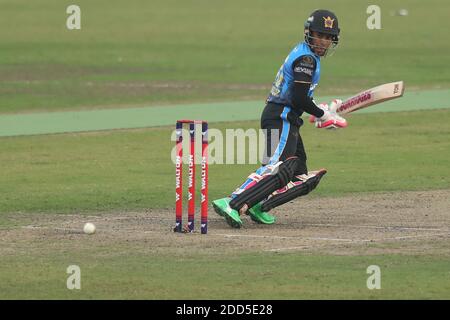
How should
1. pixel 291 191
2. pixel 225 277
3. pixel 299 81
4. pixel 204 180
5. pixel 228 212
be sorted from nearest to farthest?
pixel 225 277
pixel 204 180
pixel 299 81
pixel 228 212
pixel 291 191

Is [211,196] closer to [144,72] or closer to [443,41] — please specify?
[144,72]

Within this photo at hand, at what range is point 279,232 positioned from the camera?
12336mm

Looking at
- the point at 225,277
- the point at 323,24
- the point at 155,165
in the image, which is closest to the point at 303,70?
the point at 323,24

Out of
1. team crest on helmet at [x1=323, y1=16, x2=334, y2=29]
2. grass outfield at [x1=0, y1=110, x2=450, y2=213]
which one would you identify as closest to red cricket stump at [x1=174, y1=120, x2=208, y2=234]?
team crest on helmet at [x1=323, y1=16, x2=334, y2=29]

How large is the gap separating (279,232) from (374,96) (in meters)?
1.84

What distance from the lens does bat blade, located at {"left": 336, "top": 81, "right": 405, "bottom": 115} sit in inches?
503

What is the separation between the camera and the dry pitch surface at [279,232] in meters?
11.4

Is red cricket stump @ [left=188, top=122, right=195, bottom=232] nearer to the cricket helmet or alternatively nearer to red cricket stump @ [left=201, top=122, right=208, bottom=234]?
red cricket stump @ [left=201, top=122, right=208, bottom=234]

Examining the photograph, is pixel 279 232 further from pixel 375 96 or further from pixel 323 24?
pixel 323 24

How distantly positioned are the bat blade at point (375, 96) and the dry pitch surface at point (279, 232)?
1.23 metres

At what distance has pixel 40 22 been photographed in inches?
1603

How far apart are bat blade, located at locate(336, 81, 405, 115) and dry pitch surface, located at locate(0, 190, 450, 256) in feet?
4.02

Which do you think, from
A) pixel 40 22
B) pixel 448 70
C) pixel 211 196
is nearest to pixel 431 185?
pixel 211 196

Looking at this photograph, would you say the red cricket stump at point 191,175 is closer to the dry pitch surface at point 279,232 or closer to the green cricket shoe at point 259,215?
the dry pitch surface at point 279,232
